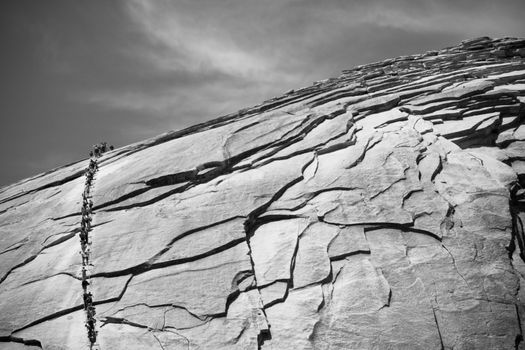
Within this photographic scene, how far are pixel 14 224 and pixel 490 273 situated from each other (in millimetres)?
19032

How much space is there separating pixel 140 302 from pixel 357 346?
6.53 metres

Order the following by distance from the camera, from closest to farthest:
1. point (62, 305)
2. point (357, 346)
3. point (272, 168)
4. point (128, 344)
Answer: point (357, 346) < point (128, 344) < point (62, 305) < point (272, 168)

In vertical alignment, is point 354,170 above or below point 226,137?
below

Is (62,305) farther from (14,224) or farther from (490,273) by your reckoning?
(490,273)

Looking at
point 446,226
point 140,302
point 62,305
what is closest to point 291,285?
point 140,302

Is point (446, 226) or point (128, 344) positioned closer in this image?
point (128, 344)

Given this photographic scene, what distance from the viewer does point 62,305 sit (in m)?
9.98

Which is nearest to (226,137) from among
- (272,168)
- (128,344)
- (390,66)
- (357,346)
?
(272,168)

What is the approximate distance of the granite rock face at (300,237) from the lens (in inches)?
331

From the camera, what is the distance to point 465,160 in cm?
1220

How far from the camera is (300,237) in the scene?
34.3 feet

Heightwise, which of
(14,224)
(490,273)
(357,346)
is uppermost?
(14,224)

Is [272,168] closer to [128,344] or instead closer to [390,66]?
[128,344]

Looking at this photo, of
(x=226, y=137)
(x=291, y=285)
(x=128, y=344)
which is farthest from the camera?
(x=226, y=137)
